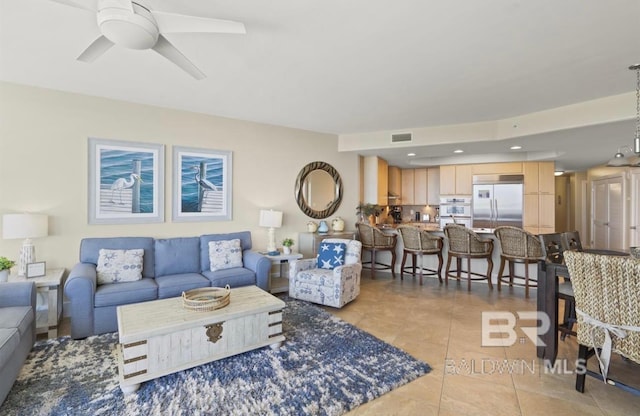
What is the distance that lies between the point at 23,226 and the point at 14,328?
1355 mm

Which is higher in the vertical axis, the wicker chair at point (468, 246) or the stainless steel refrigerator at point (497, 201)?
the stainless steel refrigerator at point (497, 201)

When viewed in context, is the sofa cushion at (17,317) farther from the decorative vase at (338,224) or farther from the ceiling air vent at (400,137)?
the ceiling air vent at (400,137)

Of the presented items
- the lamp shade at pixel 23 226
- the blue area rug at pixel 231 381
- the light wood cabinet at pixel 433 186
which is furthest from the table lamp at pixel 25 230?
the light wood cabinet at pixel 433 186

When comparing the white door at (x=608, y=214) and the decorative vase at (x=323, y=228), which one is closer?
the decorative vase at (x=323, y=228)

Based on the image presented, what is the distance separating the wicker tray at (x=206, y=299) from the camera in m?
2.52

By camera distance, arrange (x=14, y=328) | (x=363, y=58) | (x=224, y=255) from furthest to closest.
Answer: (x=224, y=255) < (x=363, y=58) < (x=14, y=328)

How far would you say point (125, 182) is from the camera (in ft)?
12.5

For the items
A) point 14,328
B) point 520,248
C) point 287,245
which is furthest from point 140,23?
point 520,248

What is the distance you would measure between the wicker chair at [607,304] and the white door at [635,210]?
6.48 meters

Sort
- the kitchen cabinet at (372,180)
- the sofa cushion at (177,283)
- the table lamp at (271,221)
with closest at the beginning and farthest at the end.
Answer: the sofa cushion at (177,283) → the table lamp at (271,221) → the kitchen cabinet at (372,180)

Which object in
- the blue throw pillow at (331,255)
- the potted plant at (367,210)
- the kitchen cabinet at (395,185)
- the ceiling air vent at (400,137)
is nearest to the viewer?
the blue throw pillow at (331,255)

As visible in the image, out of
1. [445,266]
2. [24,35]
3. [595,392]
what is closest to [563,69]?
[595,392]

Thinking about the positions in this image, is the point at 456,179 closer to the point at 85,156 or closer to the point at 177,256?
the point at 177,256

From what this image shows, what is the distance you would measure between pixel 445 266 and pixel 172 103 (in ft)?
16.5
